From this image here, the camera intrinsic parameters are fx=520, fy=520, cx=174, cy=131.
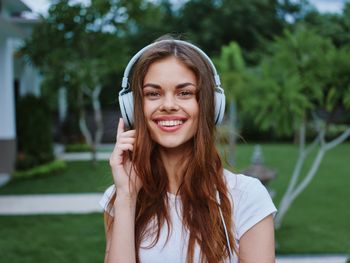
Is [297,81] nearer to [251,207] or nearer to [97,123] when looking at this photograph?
[251,207]

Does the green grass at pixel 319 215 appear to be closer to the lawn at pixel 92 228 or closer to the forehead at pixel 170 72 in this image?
the lawn at pixel 92 228

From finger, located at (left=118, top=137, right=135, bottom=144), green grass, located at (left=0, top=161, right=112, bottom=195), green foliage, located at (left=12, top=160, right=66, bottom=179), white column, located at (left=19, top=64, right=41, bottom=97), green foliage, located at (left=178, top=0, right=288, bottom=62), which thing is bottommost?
green grass, located at (left=0, top=161, right=112, bottom=195)

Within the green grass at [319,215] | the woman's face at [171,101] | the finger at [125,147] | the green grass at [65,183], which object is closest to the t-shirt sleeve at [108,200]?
the finger at [125,147]

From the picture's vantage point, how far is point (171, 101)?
5.35 ft

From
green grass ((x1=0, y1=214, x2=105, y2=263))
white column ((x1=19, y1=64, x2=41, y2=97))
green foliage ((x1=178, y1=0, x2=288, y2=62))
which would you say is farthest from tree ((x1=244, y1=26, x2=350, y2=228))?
green foliage ((x1=178, y1=0, x2=288, y2=62))

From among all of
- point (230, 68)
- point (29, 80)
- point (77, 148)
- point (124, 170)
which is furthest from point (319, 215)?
point (77, 148)

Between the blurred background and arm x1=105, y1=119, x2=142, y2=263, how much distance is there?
1.08 feet

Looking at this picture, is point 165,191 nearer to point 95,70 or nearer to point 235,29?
point 95,70

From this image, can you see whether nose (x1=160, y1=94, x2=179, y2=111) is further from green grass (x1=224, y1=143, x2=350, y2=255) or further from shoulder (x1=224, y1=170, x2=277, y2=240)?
green grass (x1=224, y1=143, x2=350, y2=255)

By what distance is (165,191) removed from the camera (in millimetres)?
1749

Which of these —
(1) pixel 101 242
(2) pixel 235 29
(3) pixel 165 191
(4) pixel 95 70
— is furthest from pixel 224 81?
(2) pixel 235 29

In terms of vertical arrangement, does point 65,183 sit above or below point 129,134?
below

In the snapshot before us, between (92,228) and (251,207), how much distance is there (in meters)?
5.33

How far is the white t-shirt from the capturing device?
160 cm
